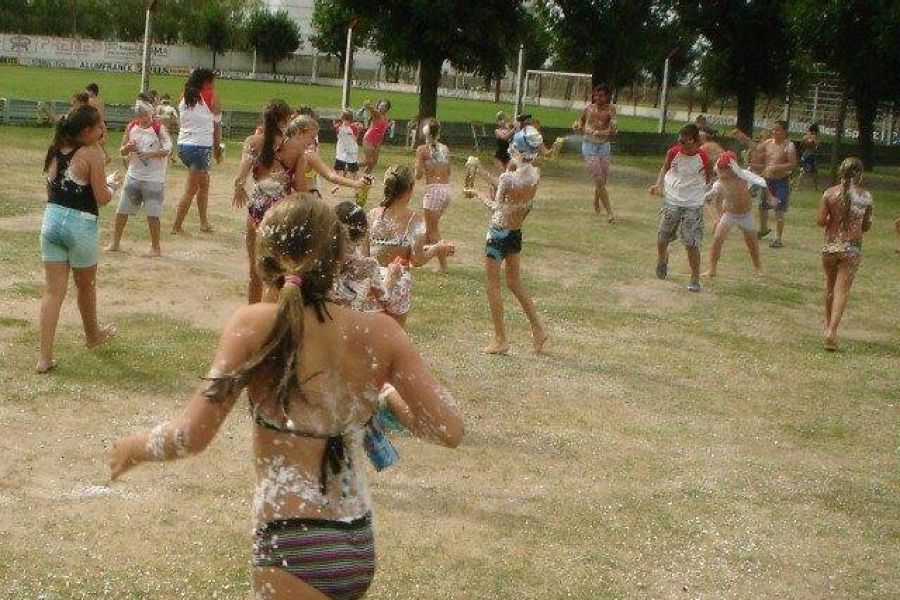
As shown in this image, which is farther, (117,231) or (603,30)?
(603,30)

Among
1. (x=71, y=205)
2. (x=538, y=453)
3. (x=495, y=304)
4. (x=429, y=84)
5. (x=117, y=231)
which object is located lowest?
(x=538, y=453)

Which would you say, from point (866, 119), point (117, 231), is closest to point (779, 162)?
point (117, 231)

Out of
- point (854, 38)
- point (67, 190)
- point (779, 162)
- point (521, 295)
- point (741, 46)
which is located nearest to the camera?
point (67, 190)

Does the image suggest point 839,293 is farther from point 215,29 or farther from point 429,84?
point 215,29

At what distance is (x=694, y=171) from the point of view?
13.1 m

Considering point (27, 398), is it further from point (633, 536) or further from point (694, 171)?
point (694, 171)

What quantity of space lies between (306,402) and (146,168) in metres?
9.71

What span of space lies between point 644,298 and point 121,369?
20.4ft

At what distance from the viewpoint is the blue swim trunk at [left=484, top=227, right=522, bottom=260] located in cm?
954

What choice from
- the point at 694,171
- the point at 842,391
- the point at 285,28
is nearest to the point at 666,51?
the point at 694,171

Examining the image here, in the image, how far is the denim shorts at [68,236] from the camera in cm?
794

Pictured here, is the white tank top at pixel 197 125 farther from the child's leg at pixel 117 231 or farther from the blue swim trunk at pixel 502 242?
the blue swim trunk at pixel 502 242

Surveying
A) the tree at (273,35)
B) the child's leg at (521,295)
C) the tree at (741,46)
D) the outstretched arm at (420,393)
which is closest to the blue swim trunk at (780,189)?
the child's leg at (521,295)

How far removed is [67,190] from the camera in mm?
7910
